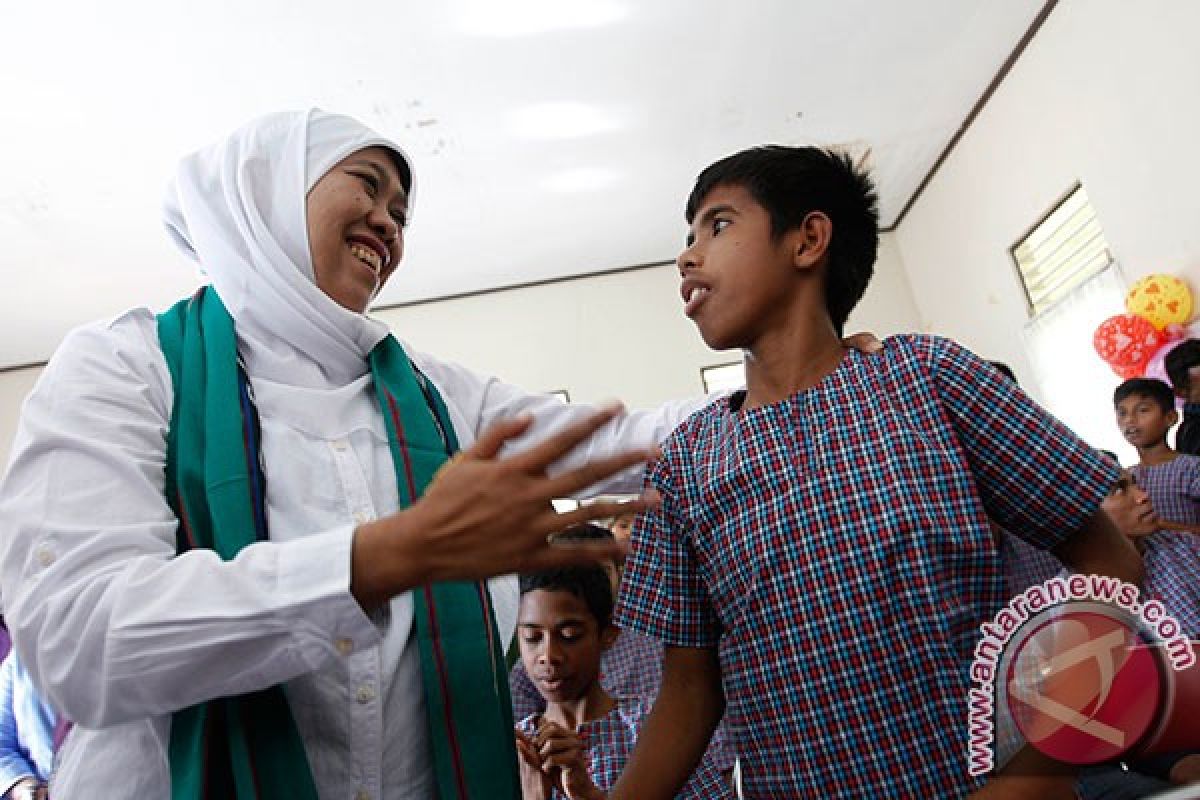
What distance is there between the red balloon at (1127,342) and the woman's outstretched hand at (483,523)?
4.08 meters

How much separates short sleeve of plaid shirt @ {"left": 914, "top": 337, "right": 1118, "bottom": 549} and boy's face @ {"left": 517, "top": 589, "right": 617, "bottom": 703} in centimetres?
113

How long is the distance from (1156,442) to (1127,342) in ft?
2.18

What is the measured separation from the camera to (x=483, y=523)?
2.15 ft

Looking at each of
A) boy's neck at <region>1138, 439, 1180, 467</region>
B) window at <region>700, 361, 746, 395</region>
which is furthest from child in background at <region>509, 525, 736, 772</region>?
window at <region>700, 361, 746, 395</region>

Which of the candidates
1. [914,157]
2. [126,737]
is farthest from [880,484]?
[914,157]

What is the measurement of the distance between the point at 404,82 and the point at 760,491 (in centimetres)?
393

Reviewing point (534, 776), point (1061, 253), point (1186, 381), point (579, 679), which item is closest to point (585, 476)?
point (534, 776)

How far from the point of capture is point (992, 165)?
5305mm

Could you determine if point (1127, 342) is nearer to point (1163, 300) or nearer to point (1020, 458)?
point (1163, 300)

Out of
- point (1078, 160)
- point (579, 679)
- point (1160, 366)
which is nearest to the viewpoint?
point (579, 679)

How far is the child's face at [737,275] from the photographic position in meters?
1.15

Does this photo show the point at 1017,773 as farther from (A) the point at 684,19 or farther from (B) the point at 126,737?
(A) the point at 684,19

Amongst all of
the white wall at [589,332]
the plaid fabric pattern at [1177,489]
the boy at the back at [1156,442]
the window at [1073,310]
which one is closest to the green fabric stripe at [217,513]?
the plaid fabric pattern at [1177,489]

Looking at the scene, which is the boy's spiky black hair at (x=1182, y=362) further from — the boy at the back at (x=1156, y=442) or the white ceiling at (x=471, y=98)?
the white ceiling at (x=471, y=98)
